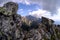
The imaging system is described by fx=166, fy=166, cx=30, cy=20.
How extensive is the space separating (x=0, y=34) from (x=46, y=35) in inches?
2718

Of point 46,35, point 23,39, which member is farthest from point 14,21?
point 46,35

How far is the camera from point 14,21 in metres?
164

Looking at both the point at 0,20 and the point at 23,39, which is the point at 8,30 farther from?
the point at 23,39

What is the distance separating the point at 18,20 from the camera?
17162cm

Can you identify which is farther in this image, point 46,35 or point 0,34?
point 46,35

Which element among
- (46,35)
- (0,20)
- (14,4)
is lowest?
(46,35)

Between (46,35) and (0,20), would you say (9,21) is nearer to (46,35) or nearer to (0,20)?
(0,20)

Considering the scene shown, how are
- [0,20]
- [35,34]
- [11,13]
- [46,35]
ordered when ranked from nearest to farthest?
[0,20] → [11,13] → [35,34] → [46,35]

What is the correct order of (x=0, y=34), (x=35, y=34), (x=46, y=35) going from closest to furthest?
(x=0, y=34) → (x=35, y=34) → (x=46, y=35)

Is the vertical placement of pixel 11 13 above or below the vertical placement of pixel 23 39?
above

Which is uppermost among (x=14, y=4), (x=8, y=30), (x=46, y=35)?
(x=14, y=4)

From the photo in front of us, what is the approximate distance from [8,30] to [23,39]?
2212 cm

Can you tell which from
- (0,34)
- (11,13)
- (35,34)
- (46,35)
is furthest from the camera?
(46,35)

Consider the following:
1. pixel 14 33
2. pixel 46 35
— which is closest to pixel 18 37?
pixel 14 33
